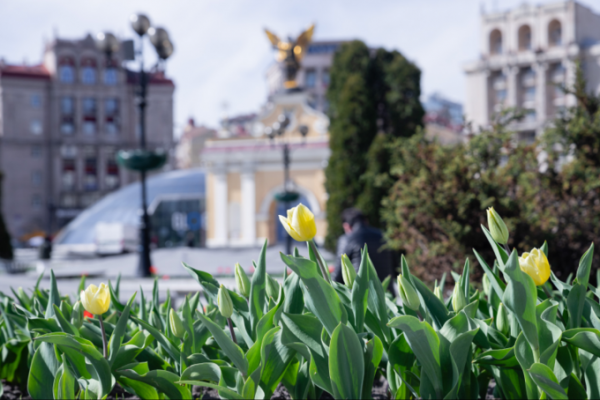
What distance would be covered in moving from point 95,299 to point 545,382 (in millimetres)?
1418

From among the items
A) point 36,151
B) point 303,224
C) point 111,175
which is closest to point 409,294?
point 303,224

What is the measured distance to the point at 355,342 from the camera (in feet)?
5.34

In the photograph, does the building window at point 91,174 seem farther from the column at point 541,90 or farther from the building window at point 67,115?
the column at point 541,90

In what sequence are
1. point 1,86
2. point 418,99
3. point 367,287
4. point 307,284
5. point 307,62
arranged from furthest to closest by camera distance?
point 307,62 → point 1,86 → point 418,99 → point 367,287 → point 307,284

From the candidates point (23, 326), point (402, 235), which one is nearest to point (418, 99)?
point (402, 235)

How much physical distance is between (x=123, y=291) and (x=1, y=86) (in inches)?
2009

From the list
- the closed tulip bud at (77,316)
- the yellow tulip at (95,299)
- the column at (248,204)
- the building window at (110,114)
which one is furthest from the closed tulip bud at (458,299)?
the building window at (110,114)

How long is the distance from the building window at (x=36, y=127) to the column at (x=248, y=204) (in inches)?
1390

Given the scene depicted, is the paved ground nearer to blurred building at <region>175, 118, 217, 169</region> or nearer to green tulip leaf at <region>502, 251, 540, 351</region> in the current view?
green tulip leaf at <region>502, 251, 540, 351</region>

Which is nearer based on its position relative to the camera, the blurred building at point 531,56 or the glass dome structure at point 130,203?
the glass dome structure at point 130,203

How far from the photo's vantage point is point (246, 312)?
6.77 feet

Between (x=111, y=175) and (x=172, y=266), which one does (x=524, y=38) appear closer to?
(x=111, y=175)

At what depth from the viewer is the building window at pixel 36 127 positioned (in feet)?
168

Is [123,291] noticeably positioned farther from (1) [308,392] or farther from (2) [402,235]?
(1) [308,392]
